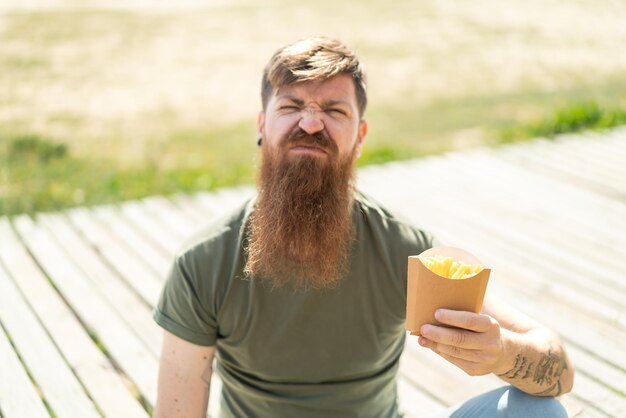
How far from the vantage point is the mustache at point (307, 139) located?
2340 mm

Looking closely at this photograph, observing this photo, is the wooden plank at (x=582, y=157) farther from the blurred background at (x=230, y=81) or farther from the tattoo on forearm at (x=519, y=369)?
the tattoo on forearm at (x=519, y=369)

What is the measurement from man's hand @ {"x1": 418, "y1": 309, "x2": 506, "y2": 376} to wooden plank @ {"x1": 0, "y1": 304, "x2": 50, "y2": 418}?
1.60 metres

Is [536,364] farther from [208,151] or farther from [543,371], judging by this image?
[208,151]

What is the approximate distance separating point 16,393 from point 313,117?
1.61 m

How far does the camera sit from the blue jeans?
2229 mm

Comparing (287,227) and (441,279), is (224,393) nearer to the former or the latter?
(287,227)

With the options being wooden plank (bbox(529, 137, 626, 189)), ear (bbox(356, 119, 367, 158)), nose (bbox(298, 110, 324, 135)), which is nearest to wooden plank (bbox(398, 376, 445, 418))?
ear (bbox(356, 119, 367, 158))

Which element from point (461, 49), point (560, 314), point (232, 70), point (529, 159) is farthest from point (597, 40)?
point (560, 314)

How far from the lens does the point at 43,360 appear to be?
10.6ft

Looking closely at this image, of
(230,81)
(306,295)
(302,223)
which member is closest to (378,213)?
(302,223)

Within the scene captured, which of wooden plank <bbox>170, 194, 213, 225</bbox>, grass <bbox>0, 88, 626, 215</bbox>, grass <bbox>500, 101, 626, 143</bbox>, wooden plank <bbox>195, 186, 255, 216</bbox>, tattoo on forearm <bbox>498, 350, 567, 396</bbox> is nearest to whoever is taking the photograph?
tattoo on forearm <bbox>498, 350, 567, 396</bbox>

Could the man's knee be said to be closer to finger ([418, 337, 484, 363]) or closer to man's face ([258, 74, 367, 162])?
finger ([418, 337, 484, 363])

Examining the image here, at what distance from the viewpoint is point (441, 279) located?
6.41 ft

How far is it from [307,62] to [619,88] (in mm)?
8204
